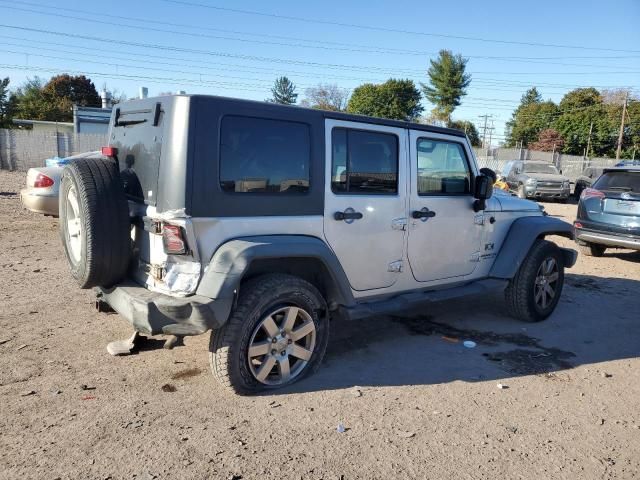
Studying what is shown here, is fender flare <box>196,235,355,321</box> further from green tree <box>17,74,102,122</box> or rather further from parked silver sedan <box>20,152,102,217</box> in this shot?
green tree <box>17,74,102,122</box>

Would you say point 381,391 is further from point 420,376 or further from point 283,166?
point 283,166

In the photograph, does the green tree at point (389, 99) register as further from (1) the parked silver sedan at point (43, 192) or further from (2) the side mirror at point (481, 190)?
(2) the side mirror at point (481, 190)

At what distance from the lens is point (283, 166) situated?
11.8 feet

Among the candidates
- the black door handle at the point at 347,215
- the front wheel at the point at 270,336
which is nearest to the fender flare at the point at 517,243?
the black door handle at the point at 347,215

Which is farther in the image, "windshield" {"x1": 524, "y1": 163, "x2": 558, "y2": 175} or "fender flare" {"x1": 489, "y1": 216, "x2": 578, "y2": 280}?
"windshield" {"x1": 524, "y1": 163, "x2": 558, "y2": 175}

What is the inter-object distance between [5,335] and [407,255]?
361cm

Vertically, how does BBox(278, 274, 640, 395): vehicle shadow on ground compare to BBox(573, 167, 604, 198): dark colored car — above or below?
below

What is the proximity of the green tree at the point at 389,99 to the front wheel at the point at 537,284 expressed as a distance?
2334 inches

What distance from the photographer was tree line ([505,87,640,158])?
5553cm

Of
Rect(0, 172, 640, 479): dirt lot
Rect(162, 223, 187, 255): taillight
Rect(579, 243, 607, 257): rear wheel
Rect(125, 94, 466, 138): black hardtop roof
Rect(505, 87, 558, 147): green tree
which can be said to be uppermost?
Rect(505, 87, 558, 147): green tree

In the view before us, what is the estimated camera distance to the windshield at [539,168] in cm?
2053

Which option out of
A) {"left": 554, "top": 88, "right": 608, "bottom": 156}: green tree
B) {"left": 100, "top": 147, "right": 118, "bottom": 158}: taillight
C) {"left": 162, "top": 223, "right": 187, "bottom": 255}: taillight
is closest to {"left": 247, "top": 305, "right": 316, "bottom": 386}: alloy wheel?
{"left": 162, "top": 223, "right": 187, "bottom": 255}: taillight

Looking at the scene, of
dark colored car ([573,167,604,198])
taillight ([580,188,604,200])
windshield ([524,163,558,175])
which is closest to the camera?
taillight ([580,188,604,200])

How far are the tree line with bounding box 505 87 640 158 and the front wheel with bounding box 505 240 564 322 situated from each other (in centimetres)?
5347
